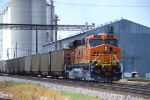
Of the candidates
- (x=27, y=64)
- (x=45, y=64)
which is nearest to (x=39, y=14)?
(x=27, y=64)

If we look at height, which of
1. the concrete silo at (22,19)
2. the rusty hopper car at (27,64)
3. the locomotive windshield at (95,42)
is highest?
the concrete silo at (22,19)

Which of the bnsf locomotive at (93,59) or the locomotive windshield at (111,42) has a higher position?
the locomotive windshield at (111,42)

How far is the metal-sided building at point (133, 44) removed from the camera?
43281 mm

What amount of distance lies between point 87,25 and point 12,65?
59.2ft

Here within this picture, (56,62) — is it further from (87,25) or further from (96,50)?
(87,25)

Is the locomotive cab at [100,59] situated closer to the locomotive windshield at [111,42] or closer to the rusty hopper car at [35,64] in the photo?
the locomotive windshield at [111,42]

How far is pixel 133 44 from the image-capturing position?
43.6 meters

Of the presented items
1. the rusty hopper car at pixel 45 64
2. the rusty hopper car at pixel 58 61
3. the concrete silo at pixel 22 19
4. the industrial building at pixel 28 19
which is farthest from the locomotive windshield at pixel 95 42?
the concrete silo at pixel 22 19

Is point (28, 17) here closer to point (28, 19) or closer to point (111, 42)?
point (28, 19)

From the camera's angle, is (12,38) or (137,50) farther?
(12,38)

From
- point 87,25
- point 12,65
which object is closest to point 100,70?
point 12,65

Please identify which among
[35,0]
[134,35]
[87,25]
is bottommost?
[134,35]

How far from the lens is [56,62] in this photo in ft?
105

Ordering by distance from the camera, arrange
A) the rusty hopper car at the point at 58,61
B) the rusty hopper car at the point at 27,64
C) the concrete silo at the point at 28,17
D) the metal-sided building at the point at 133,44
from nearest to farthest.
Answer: the rusty hopper car at the point at 58,61
the metal-sided building at the point at 133,44
the rusty hopper car at the point at 27,64
the concrete silo at the point at 28,17
